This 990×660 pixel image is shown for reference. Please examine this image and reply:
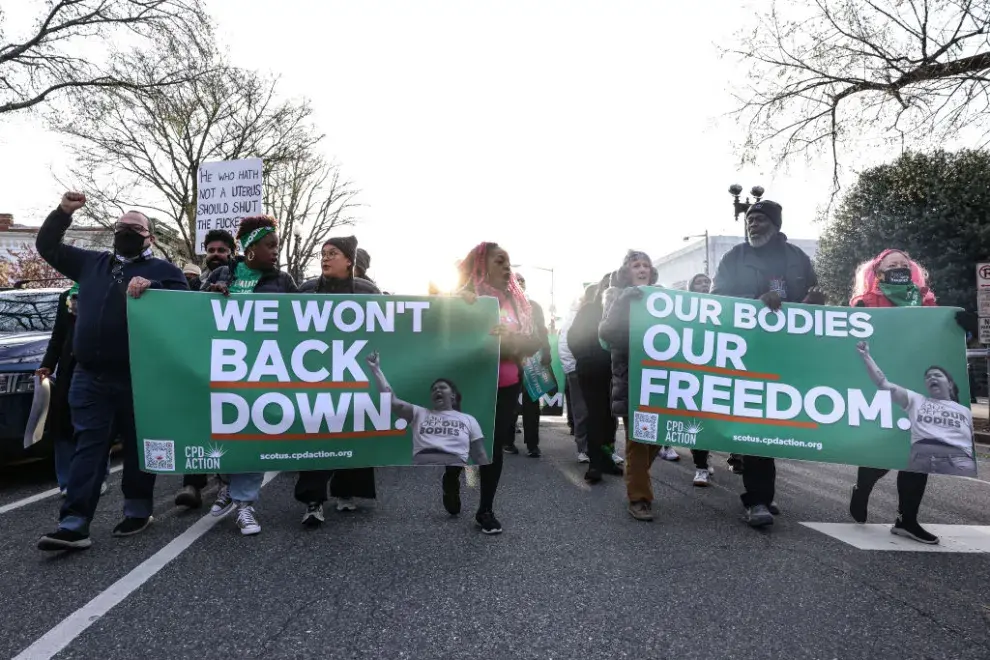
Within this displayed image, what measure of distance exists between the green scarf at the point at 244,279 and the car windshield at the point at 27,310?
2807 mm

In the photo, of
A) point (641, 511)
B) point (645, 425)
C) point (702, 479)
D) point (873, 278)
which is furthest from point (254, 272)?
point (873, 278)

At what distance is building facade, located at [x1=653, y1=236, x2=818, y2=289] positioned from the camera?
191 ft

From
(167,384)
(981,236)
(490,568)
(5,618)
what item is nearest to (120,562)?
(5,618)

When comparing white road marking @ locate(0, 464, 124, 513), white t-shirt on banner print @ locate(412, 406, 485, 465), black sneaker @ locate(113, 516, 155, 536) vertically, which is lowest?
white road marking @ locate(0, 464, 124, 513)

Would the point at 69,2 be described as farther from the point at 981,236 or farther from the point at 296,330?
the point at 981,236

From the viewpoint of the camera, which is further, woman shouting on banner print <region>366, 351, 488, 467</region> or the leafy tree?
the leafy tree

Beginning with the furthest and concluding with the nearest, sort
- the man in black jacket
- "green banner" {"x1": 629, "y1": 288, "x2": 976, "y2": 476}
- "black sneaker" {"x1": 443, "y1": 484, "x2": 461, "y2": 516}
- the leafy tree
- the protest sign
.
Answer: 1. the leafy tree
2. the protest sign
3. "black sneaker" {"x1": 443, "y1": 484, "x2": 461, "y2": 516}
4. "green banner" {"x1": 629, "y1": 288, "x2": 976, "y2": 476}
5. the man in black jacket

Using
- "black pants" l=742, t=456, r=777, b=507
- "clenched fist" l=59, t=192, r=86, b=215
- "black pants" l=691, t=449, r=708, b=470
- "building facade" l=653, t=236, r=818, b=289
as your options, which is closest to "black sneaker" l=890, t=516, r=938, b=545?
"black pants" l=742, t=456, r=777, b=507

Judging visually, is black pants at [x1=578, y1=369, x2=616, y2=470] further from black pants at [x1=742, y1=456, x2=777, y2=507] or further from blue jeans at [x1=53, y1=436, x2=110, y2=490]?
blue jeans at [x1=53, y1=436, x2=110, y2=490]

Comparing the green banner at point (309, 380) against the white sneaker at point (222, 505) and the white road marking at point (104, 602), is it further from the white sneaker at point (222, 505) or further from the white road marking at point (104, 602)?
the white sneaker at point (222, 505)

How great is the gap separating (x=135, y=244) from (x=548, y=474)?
3.96 meters

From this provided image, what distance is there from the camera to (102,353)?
397 centimetres

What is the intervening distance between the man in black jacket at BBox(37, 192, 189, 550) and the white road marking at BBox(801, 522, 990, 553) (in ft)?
13.9

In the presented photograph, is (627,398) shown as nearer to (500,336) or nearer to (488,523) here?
(500,336)
